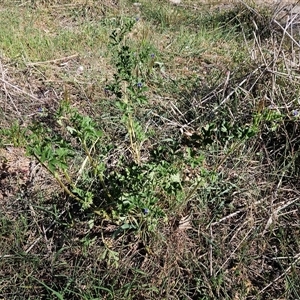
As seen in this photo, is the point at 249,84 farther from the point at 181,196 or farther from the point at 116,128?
the point at 181,196

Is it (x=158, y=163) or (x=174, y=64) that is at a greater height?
(x=158, y=163)

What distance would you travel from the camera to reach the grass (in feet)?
5.88

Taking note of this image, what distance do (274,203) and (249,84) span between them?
2.70 feet

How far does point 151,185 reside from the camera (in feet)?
6.09

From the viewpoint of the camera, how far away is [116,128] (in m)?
2.58

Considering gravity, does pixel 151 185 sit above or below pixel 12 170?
above

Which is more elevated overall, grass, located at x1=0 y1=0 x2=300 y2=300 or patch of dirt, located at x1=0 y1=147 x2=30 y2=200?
grass, located at x1=0 y1=0 x2=300 y2=300

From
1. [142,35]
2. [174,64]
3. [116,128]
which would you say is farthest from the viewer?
[142,35]

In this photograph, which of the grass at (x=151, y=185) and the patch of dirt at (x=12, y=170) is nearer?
the grass at (x=151, y=185)

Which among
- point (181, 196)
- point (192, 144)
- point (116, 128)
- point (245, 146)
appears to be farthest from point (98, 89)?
point (181, 196)

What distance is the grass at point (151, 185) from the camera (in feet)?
5.88

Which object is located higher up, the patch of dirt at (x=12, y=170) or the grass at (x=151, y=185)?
the grass at (x=151, y=185)

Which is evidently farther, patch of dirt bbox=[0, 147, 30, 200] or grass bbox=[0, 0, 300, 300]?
patch of dirt bbox=[0, 147, 30, 200]

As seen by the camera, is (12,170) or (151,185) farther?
(12,170)
